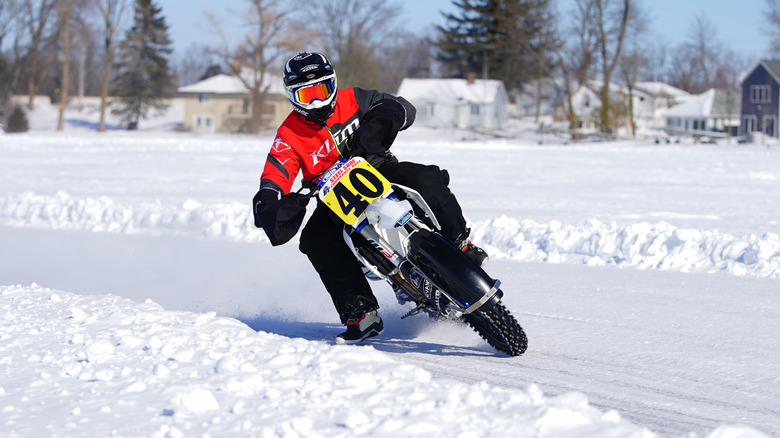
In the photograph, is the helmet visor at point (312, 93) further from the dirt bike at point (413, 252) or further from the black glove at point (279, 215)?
the black glove at point (279, 215)

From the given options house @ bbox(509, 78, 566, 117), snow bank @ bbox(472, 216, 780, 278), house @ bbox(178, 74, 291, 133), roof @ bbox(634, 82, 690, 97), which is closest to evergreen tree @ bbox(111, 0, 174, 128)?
house @ bbox(178, 74, 291, 133)

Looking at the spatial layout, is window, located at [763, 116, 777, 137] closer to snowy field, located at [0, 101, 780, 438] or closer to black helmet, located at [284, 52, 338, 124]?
snowy field, located at [0, 101, 780, 438]

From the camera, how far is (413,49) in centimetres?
11138

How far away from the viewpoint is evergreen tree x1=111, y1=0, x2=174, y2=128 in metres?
67.9

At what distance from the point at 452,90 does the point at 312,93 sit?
6923 cm

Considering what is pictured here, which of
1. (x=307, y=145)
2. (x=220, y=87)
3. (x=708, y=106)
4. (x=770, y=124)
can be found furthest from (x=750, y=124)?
(x=307, y=145)

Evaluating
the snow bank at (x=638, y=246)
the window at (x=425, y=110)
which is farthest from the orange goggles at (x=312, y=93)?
the window at (x=425, y=110)

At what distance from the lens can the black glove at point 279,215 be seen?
15.1 feet

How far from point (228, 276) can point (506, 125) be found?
217 ft

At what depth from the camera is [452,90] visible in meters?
73.0

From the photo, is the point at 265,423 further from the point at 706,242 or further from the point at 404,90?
the point at 404,90

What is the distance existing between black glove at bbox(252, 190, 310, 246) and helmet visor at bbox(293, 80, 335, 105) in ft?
2.12

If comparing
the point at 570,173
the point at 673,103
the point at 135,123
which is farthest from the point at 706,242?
the point at 673,103

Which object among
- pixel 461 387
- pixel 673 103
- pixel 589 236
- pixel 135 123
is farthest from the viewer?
pixel 673 103
